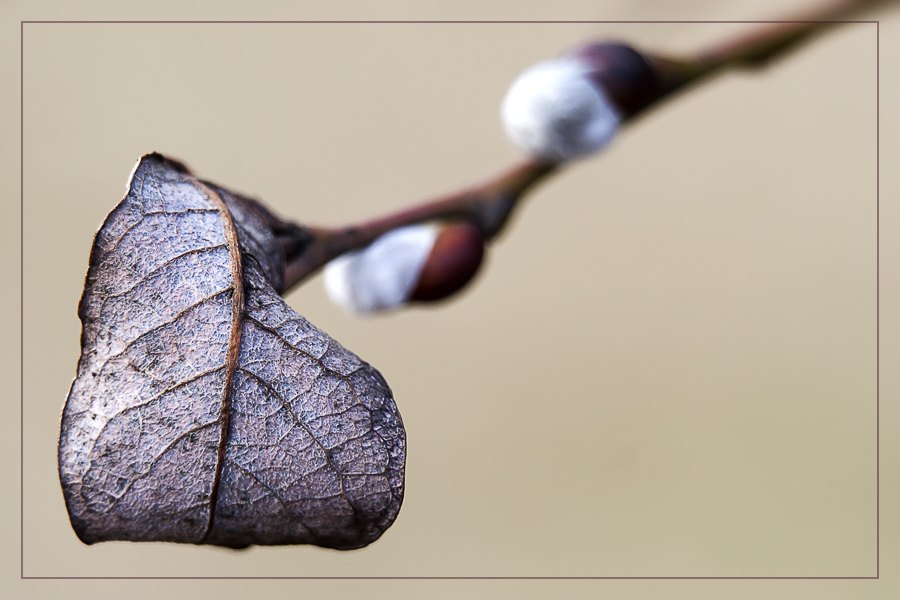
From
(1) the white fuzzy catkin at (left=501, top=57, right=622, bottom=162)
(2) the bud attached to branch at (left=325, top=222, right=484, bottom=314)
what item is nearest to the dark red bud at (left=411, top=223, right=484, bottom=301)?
(2) the bud attached to branch at (left=325, top=222, right=484, bottom=314)

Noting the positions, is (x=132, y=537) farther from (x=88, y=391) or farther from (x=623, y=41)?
Result: (x=623, y=41)

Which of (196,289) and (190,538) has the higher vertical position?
(196,289)

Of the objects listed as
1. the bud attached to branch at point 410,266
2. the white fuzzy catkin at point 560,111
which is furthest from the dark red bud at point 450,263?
the white fuzzy catkin at point 560,111

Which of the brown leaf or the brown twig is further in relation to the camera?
the brown twig

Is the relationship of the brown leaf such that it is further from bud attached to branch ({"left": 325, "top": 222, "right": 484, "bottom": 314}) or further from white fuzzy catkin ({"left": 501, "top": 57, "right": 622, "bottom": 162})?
white fuzzy catkin ({"left": 501, "top": 57, "right": 622, "bottom": 162})

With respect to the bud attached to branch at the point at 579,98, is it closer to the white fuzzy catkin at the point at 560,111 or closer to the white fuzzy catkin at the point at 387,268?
the white fuzzy catkin at the point at 560,111

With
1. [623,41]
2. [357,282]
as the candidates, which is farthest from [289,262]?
[623,41]
